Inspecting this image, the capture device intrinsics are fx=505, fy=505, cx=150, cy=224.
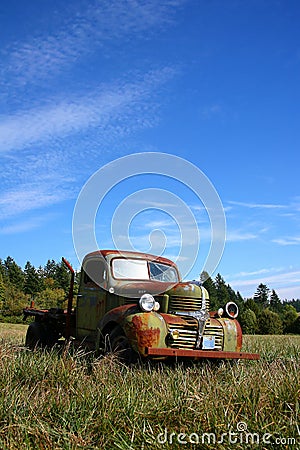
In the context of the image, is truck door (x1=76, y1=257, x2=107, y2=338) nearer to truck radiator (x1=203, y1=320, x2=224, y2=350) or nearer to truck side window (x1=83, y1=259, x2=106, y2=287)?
truck side window (x1=83, y1=259, x2=106, y2=287)

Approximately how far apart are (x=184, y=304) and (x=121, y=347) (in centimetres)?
125

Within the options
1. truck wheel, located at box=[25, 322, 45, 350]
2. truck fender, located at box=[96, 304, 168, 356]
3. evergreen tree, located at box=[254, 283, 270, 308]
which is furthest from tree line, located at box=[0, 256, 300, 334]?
truck fender, located at box=[96, 304, 168, 356]

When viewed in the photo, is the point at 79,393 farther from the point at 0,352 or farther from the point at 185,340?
the point at 185,340

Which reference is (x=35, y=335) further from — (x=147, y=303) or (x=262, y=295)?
(x=262, y=295)

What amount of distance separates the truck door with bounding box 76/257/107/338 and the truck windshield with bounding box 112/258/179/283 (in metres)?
0.24

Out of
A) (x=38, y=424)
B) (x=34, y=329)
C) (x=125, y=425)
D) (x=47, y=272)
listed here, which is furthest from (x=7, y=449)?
(x=47, y=272)

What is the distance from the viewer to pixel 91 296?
31.6ft

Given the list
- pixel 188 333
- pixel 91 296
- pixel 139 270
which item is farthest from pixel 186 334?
pixel 91 296

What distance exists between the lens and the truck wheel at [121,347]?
743 cm

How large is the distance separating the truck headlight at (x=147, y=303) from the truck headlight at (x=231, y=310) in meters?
1.78

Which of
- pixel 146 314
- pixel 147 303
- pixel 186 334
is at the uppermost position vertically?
pixel 147 303

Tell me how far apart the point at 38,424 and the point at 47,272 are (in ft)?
296

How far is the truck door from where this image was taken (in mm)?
9305

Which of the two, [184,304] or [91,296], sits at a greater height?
[91,296]
